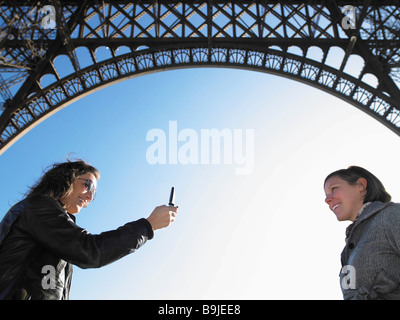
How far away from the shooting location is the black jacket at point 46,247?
6.78 ft

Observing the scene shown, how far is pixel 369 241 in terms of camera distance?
2.33 metres

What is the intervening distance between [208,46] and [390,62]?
7.51 m

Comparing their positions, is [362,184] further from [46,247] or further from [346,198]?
[46,247]

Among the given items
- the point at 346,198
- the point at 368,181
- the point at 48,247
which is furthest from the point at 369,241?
the point at 48,247

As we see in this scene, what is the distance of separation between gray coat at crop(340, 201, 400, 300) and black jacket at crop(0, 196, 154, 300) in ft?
4.22

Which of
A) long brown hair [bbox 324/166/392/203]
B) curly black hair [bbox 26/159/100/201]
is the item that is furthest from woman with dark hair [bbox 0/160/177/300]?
long brown hair [bbox 324/166/392/203]

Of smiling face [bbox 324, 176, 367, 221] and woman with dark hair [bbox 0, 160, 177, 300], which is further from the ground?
smiling face [bbox 324, 176, 367, 221]

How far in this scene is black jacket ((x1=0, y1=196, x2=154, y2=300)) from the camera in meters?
2.07

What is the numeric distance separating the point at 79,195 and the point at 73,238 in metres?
0.70

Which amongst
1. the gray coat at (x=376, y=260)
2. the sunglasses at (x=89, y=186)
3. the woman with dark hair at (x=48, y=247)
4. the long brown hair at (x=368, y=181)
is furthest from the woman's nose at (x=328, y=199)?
the sunglasses at (x=89, y=186)

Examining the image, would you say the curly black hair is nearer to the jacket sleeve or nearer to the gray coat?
the jacket sleeve

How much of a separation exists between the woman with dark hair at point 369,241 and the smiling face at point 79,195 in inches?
72.5

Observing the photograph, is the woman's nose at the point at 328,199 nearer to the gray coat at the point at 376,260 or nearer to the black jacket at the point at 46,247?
the gray coat at the point at 376,260
